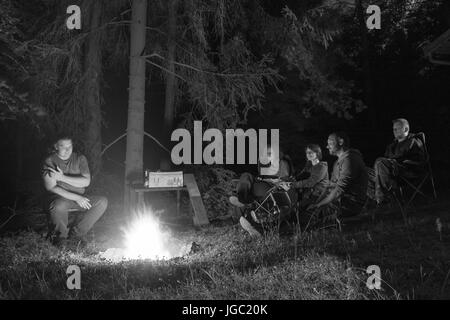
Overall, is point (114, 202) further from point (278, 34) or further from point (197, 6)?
point (278, 34)

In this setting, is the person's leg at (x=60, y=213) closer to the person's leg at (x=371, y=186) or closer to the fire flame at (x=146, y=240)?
the fire flame at (x=146, y=240)

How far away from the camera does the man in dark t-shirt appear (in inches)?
285

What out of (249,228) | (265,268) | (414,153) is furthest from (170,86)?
(265,268)

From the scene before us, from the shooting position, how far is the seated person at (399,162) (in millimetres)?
8008

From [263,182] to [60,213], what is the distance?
300cm

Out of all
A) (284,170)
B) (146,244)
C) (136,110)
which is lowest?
(146,244)

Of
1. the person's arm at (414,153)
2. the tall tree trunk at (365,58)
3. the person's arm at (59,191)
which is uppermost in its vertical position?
the tall tree trunk at (365,58)

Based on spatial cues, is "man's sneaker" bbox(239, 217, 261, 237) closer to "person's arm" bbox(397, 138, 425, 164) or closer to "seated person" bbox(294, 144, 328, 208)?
"seated person" bbox(294, 144, 328, 208)

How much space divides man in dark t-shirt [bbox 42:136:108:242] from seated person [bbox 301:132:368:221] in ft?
10.8

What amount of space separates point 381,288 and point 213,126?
6264 millimetres

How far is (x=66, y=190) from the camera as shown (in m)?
7.43

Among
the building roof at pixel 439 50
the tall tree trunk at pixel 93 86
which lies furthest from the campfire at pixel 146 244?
the building roof at pixel 439 50

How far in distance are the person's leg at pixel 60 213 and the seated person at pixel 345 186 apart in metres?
3.53

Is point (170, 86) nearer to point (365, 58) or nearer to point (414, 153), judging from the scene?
point (414, 153)
